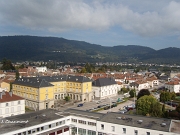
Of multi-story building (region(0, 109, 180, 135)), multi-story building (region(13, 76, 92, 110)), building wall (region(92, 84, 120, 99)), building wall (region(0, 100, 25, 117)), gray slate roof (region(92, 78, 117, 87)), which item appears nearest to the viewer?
multi-story building (region(0, 109, 180, 135))

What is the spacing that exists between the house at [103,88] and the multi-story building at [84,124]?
29302mm

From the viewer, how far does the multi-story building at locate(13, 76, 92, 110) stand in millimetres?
44719

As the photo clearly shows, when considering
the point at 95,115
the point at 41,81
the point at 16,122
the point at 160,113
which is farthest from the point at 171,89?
the point at 16,122

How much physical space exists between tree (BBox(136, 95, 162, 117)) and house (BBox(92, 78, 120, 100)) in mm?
20468

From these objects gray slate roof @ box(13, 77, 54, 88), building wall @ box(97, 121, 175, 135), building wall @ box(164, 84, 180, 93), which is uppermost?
gray slate roof @ box(13, 77, 54, 88)

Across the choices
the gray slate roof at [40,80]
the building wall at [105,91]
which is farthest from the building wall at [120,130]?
the building wall at [105,91]

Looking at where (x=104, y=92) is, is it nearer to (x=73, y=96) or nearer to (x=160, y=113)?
(x=73, y=96)

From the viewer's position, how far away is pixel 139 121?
23.1 metres

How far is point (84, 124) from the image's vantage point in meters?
25.6

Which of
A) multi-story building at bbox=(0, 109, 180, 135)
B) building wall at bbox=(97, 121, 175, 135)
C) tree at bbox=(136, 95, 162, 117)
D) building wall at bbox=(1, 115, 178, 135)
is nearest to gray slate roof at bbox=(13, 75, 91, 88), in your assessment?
multi-story building at bbox=(0, 109, 180, 135)

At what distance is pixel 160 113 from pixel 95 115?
557 inches

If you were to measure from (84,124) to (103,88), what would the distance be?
32.4 meters

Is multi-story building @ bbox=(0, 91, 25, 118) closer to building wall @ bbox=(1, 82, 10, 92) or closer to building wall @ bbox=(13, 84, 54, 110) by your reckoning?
building wall @ bbox=(13, 84, 54, 110)

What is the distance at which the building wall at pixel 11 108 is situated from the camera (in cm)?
3461
